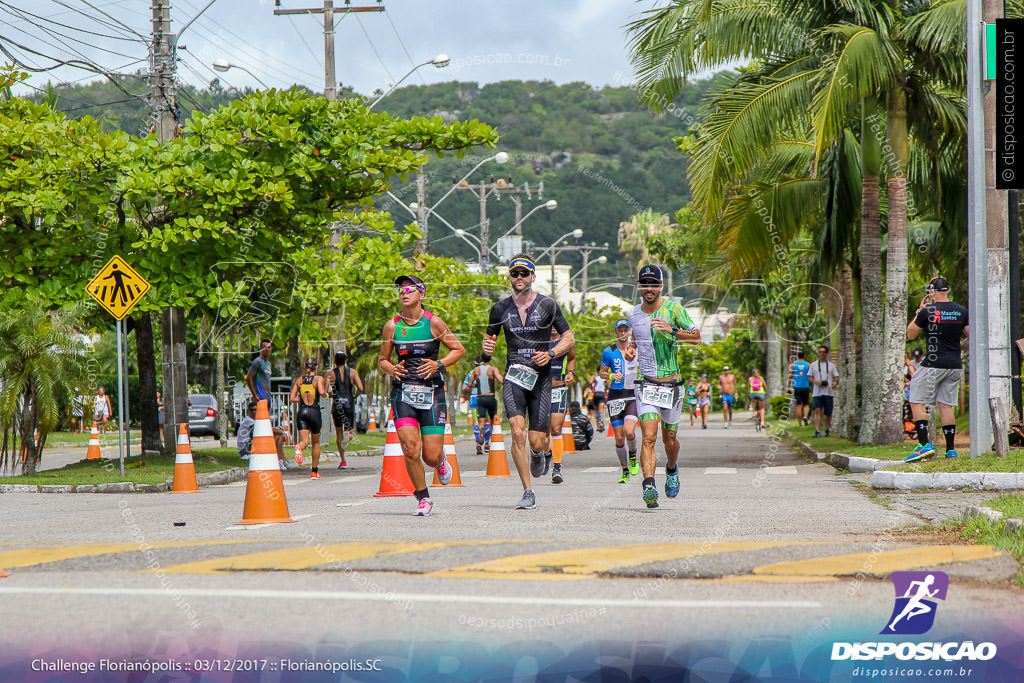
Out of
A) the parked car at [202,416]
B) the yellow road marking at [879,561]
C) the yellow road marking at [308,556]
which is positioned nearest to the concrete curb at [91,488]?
the yellow road marking at [308,556]

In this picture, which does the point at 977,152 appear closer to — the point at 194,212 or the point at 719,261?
the point at 194,212

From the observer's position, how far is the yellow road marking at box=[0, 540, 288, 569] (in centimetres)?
711

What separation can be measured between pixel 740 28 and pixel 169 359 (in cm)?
1122

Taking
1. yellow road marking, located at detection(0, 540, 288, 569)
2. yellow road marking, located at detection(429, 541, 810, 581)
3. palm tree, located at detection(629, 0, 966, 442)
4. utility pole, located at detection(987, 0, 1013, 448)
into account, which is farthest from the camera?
palm tree, located at detection(629, 0, 966, 442)

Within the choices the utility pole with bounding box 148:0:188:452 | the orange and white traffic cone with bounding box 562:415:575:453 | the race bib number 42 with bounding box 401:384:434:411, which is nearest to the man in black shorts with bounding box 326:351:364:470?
the utility pole with bounding box 148:0:188:452

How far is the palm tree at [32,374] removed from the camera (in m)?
17.2

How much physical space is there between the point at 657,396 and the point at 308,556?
4.31 metres

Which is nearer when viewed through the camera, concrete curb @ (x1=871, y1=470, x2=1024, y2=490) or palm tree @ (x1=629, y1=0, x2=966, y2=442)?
concrete curb @ (x1=871, y1=470, x2=1024, y2=490)

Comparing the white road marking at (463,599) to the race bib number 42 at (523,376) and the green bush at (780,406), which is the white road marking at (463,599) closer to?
the race bib number 42 at (523,376)

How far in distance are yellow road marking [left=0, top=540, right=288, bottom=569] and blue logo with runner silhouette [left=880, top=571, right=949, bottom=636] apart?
400cm

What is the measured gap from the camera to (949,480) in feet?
39.2

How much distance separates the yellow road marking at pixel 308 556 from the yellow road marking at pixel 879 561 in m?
1.88

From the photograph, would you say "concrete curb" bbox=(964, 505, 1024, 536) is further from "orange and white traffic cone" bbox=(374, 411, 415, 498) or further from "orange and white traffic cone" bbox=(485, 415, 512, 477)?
"orange and white traffic cone" bbox=(485, 415, 512, 477)

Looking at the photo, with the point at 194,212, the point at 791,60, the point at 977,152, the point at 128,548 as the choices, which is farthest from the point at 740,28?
the point at 128,548
